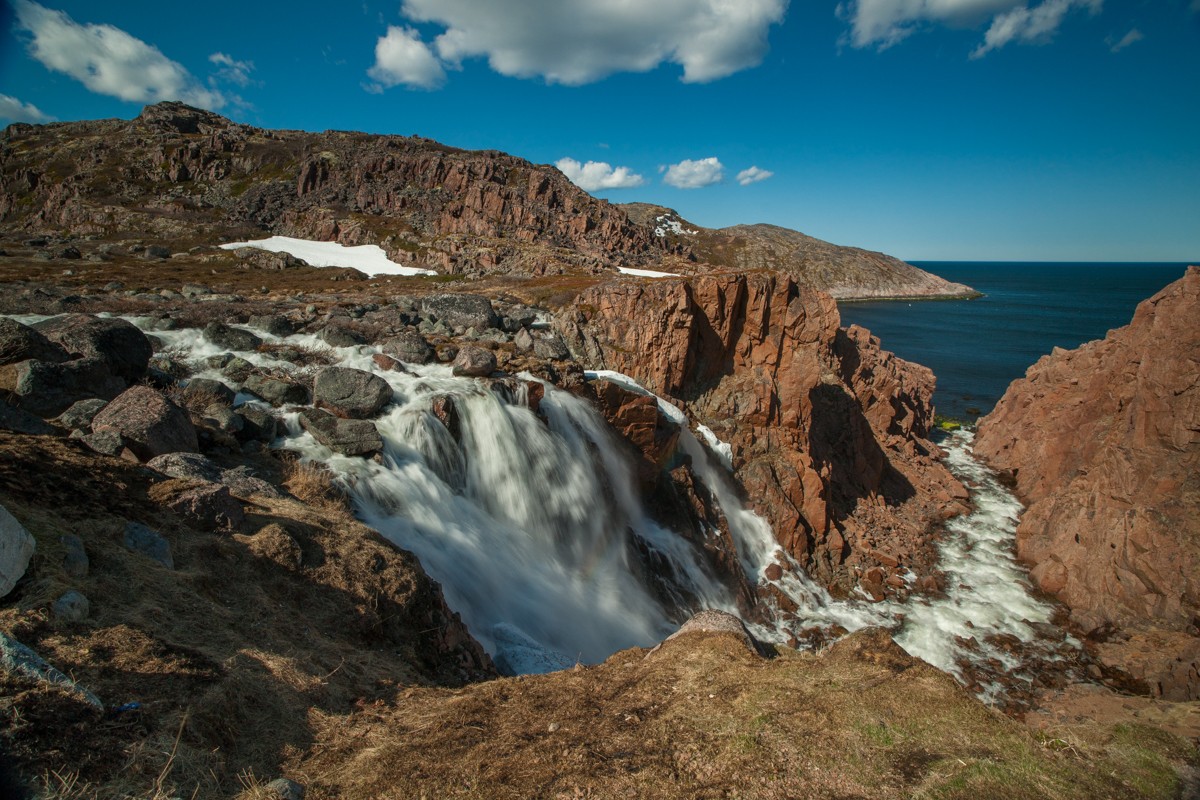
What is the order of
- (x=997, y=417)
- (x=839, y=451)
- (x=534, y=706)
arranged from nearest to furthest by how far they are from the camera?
(x=534, y=706)
(x=839, y=451)
(x=997, y=417)

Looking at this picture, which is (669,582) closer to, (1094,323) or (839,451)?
(839,451)

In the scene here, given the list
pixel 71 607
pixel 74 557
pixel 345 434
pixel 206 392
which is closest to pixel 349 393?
pixel 345 434

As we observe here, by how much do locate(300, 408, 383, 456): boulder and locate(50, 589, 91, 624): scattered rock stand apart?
959cm

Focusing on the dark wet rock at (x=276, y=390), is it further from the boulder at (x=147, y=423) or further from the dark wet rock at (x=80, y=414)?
the dark wet rock at (x=80, y=414)

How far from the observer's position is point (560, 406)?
23.1 m

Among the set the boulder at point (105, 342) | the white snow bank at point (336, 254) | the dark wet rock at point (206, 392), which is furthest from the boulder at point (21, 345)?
the white snow bank at point (336, 254)

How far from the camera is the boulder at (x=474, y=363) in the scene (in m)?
22.0

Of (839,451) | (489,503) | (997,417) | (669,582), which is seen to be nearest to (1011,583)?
(839,451)

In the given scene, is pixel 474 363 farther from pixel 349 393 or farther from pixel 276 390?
pixel 276 390

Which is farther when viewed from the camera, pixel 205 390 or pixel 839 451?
pixel 839 451

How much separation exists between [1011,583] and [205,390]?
3392 centimetres

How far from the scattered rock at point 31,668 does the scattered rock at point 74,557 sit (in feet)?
5.54

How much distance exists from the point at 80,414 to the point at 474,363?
12.1 m

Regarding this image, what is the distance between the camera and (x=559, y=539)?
19.7 m
